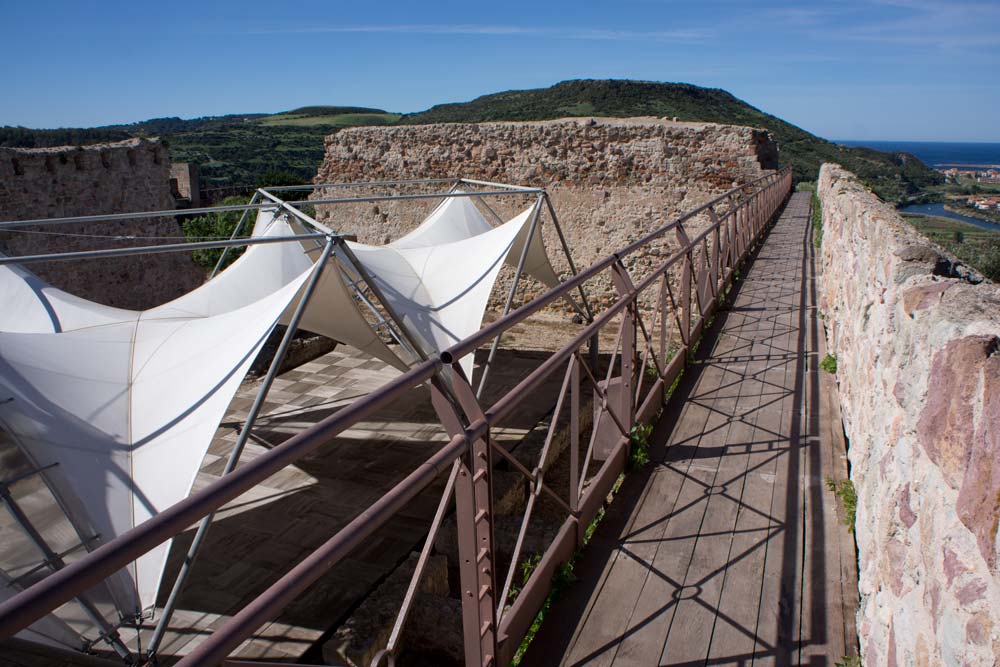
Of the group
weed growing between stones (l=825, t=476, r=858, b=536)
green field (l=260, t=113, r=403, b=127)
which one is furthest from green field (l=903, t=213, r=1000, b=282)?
green field (l=260, t=113, r=403, b=127)

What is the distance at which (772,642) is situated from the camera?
2166 millimetres

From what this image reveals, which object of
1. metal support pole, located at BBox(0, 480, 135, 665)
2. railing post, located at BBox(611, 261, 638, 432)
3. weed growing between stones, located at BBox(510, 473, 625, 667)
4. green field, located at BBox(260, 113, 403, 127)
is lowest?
metal support pole, located at BBox(0, 480, 135, 665)

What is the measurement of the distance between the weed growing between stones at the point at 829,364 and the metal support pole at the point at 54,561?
4.20 metres

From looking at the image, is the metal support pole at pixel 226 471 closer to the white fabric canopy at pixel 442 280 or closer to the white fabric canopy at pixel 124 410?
the white fabric canopy at pixel 124 410

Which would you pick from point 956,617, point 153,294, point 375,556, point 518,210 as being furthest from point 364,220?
point 956,617

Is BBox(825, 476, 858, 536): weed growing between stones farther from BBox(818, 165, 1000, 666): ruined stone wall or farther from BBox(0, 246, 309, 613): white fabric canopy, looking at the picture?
BBox(0, 246, 309, 613): white fabric canopy

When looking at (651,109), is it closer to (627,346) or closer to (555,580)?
(627,346)

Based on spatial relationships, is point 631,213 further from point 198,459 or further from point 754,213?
point 198,459

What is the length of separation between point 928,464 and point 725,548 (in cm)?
119

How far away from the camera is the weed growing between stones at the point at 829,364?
4.45 meters

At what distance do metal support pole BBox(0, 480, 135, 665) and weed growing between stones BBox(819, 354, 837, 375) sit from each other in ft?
13.8

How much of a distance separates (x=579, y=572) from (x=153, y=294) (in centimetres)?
1565

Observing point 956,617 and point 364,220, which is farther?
point 364,220

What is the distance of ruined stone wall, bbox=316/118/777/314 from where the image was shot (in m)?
11.4
